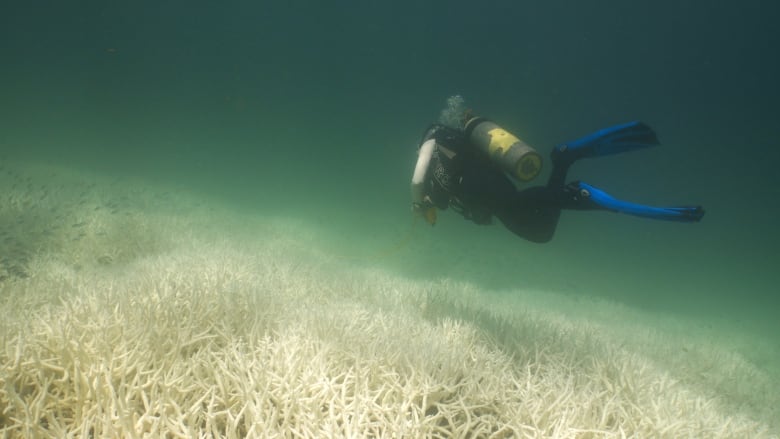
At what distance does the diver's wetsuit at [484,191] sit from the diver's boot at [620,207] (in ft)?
0.12

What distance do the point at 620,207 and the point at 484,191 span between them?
66.5 inches

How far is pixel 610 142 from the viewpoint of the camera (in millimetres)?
4645

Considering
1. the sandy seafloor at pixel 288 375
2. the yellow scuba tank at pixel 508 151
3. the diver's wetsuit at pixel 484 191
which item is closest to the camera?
the sandy seafloor at pixel 288 375

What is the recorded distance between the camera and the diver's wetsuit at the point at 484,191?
476cm

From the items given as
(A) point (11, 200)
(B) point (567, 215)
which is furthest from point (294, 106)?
(A) point (11, 200)

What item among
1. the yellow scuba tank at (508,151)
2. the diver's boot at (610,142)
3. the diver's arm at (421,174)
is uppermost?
the diver's boot at (610,142)

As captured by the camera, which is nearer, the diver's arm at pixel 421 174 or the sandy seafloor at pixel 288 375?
the sandy seafloor at pixel 288 375

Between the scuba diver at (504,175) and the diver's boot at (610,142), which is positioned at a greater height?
the diver's boot at (610,142)

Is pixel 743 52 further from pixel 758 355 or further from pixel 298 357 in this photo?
pixel 298 357

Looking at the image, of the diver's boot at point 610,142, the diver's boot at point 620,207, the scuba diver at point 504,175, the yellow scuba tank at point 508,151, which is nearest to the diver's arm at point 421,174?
the scuba diver at point 504,175

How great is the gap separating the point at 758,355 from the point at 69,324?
18.2 meters

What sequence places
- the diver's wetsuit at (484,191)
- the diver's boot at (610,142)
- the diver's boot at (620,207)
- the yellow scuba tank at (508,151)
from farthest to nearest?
the diver's wetsuit at (484,191)
the diver's boot at (610,142)
the yellow scuba tank at (508,151)
the diver's boot at (620,207)

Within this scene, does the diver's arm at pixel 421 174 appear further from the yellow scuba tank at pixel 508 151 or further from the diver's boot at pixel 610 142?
the diver's boot at pixel 610 142

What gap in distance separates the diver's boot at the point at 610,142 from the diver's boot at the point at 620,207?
464 millimetres
